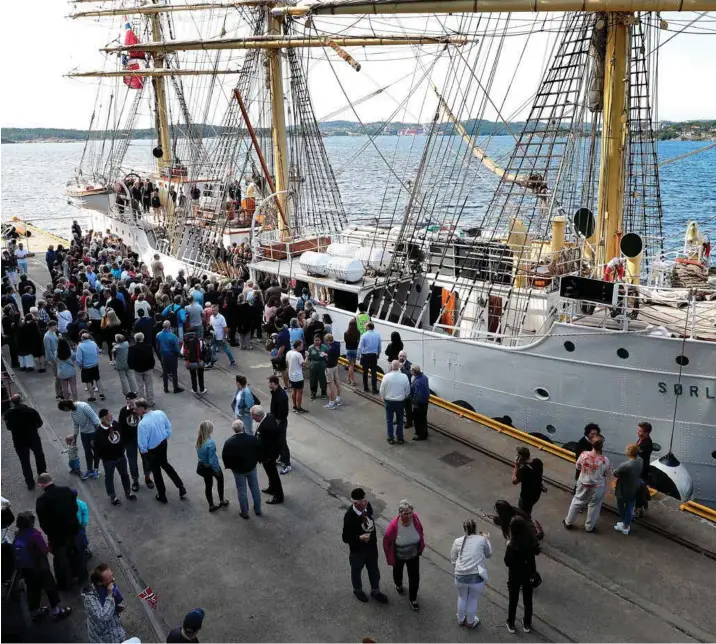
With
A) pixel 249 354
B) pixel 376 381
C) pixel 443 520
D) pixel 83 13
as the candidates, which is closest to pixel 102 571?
pixel 443 520

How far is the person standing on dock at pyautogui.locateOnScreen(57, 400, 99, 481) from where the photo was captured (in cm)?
900

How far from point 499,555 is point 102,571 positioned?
14.8 ft

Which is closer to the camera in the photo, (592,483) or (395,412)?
(592,483)

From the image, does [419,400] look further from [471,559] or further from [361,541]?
[471,559]

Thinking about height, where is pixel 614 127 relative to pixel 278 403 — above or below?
above

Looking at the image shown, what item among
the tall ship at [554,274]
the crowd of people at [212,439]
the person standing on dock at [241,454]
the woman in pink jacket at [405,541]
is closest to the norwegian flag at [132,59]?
the tall ship at [554,274]

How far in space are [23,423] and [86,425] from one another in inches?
31.7

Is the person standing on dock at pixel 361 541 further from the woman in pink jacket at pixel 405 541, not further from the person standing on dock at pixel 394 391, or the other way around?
the person standing on dock at pixel 394 391

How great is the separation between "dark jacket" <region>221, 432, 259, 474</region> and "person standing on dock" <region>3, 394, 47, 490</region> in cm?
299

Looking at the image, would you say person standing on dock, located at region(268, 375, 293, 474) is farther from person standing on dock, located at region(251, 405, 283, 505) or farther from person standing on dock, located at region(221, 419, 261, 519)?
person standing on dock, located at region(221, 419, 261, 519)

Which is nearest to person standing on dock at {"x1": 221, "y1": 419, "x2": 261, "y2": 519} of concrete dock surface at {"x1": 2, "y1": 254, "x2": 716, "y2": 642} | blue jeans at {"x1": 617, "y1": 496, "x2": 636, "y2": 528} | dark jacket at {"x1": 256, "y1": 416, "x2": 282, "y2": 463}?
dark jacket at {"x1": 256, "y1": 416, "x2": 282, "y2": 463}

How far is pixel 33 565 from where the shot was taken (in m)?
6.55

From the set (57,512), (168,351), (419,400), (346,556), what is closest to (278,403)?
(419,400)

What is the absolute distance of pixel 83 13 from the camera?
3775 centimetres
